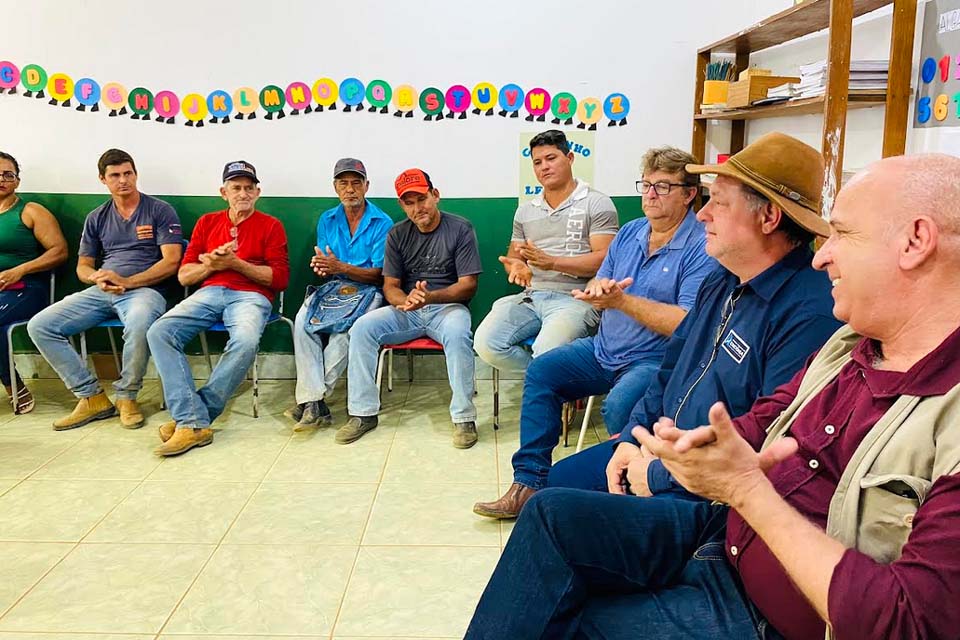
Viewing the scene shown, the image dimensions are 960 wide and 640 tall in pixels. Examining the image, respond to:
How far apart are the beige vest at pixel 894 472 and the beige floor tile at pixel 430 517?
165 centimetres

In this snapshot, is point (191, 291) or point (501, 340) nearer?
point (501, 340)

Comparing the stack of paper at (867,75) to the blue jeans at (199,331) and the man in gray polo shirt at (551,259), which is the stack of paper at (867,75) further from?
the blue jeans at (199,331)

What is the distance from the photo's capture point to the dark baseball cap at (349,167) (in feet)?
13.0

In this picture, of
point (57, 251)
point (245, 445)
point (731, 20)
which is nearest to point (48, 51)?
point (57, 251)

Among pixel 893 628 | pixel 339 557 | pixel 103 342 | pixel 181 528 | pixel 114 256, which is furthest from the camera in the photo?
pixel 103 342

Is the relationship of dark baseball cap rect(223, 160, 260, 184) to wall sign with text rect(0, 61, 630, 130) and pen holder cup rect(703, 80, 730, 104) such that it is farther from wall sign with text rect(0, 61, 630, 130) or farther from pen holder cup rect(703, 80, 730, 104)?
pen holder cup rect(703, 80, 730, 104)

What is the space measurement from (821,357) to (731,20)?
320cm

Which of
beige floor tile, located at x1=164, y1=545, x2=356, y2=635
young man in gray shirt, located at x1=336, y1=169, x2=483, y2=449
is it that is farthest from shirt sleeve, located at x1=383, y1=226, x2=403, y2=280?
beige floor tile, located at x1=164, y1=545, x2=356, y2=635

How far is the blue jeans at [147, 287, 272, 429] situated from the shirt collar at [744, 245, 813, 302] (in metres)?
2.60

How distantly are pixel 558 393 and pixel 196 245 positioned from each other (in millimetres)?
2215

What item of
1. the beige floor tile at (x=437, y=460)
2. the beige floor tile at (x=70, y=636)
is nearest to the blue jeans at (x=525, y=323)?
the beige floor tile at (x=437, y=460)

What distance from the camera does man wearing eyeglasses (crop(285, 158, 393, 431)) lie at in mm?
3818

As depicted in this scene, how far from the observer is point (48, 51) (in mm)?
4262

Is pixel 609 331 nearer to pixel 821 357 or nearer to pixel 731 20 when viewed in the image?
pixel 821 357
